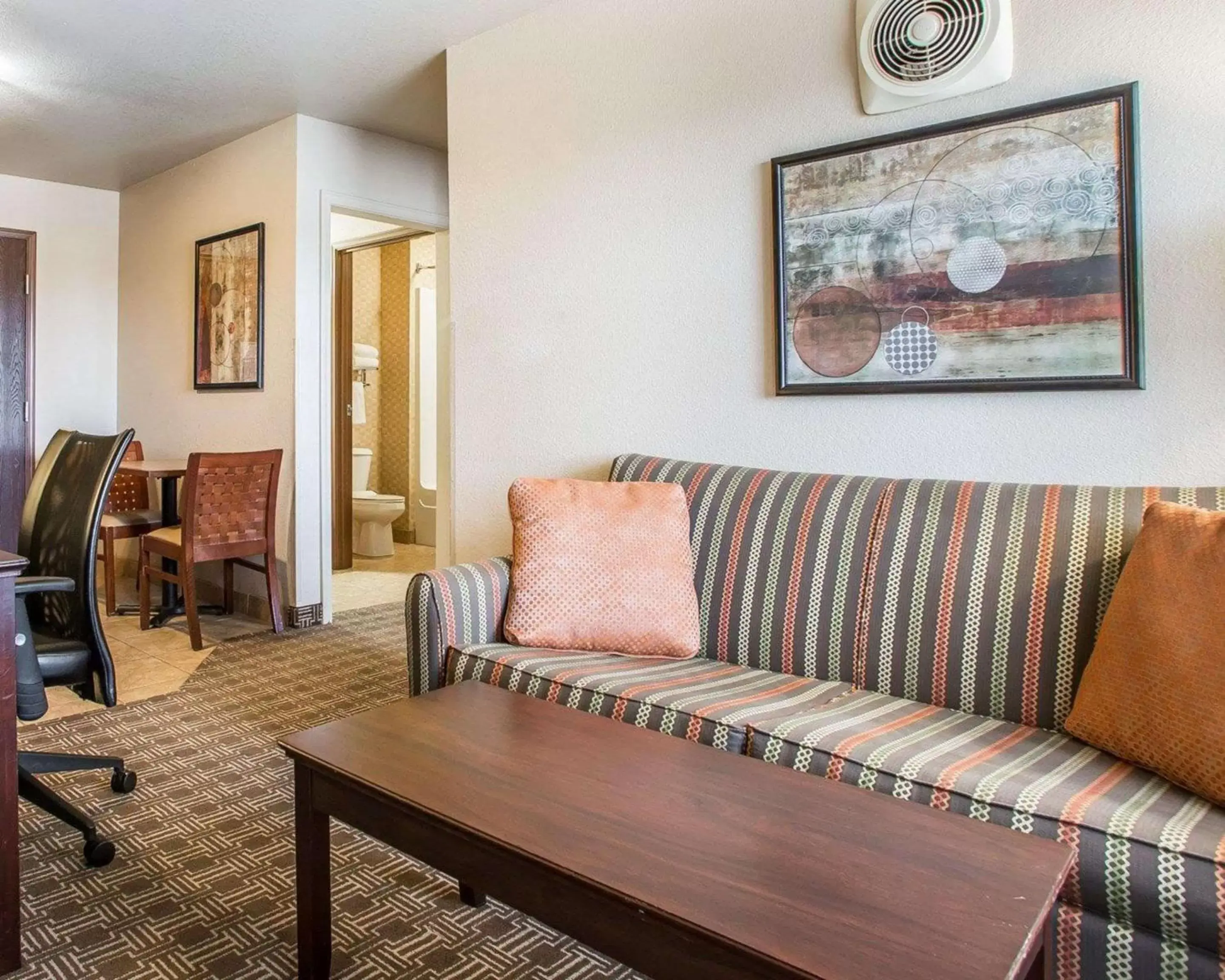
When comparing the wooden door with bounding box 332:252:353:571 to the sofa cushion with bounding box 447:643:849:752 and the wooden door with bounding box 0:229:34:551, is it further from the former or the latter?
the sofa cushion with bounding box 447:643:849:752

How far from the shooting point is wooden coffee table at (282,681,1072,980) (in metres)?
0.89

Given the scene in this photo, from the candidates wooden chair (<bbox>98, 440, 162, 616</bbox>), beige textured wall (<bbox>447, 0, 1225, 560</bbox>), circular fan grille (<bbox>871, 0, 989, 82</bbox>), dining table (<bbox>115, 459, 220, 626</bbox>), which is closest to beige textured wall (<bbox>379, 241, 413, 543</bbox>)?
wooden chair (<bbox>98, 440, 162, 616</bbox>)

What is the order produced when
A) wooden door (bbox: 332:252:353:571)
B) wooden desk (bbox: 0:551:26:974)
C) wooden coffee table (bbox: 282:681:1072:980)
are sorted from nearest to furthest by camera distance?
1. wooden coffee table (bbox: 282:681:1072:980)
2. wooden desk (bbox: 0:551:26:974)
3. wooden door (bbox: 332:252:353:571)

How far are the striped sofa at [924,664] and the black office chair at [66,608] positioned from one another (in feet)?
2.40

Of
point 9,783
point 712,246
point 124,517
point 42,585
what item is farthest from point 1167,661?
point 124,517

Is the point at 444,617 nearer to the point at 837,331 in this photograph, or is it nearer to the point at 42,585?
the point at 42,585

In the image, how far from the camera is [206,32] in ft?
10.6

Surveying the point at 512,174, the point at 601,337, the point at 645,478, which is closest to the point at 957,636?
the point at 645,478

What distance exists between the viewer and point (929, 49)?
2.15 meters

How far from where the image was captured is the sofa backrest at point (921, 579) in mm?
1729

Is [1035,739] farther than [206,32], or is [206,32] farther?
[206,32]

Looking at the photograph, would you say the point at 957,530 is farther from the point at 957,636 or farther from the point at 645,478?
the point at 645,478

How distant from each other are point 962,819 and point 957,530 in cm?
90

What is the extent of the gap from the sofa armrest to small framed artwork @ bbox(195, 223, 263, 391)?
2615mm
